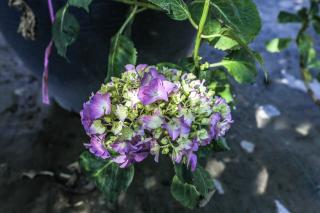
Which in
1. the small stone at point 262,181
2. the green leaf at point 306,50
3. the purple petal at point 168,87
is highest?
the purple petal at point 168,87

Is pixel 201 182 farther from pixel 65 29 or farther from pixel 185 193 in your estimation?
pixel 65 29

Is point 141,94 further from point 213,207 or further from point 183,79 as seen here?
point 213,207

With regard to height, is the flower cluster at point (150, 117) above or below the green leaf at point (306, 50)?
above

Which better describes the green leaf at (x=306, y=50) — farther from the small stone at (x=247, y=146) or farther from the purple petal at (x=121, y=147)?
the purple petal at (x=121, y=147)

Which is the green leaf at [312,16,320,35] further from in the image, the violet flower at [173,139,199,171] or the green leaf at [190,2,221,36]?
the violet flower at [173,139,199,171]

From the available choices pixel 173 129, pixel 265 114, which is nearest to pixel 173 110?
pixel 173 129

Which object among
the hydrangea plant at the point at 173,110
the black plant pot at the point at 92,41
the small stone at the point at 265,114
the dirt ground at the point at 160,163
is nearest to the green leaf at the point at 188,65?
the hydrangea plant at the point at 173,110

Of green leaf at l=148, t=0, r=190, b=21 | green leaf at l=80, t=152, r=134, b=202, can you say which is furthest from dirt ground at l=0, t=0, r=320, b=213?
green leaf at l=148, t=0, r=190, b=21

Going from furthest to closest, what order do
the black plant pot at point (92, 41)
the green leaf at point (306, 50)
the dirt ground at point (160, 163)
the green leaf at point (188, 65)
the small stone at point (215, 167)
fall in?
1. the green leaf at point (306, 50)
2. the small stone at point (215, 167)
3. the dirt ground at point (160, 163)
4. the black plant pot at point (92, 41)
5. the green leaf at point (188, 65)
